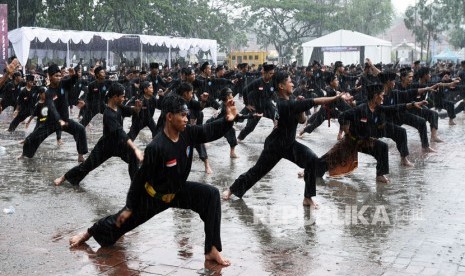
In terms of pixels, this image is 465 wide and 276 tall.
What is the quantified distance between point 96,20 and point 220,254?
37027 millimetres

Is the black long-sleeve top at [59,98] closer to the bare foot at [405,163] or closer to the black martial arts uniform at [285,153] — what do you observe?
the black martial arts uniform at [285,153]

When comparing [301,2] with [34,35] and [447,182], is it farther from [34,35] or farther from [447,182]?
[447,182]

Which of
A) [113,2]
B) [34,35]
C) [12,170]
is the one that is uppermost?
[113,2]

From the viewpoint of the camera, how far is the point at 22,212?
746 centimetres

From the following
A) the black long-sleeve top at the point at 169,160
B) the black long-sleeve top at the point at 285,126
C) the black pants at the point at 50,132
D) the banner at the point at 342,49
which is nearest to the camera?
the black long-sleeve top at the point at 169,160

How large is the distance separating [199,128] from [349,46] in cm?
3984

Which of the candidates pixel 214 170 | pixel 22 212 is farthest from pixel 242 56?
pixel 22 212

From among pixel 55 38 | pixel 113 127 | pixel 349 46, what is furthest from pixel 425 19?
pixel 113 127

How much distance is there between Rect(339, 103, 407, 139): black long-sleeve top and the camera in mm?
9008

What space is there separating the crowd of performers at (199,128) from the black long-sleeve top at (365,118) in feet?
0.05

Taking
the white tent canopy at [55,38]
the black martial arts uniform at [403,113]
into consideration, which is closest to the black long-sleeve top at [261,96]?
the black martial arts uniform at [403,113]

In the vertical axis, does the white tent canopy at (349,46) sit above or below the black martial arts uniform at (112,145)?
above

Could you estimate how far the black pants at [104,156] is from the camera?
8477 millimetres

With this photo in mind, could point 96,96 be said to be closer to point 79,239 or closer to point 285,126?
point 285,126
